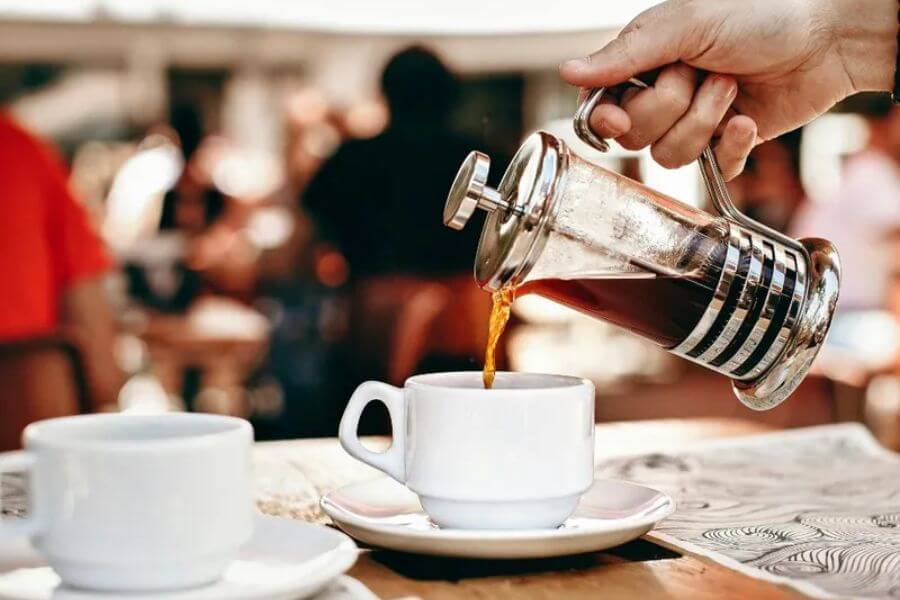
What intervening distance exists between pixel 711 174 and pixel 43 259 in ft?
5.20

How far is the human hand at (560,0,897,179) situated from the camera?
3.01 feet

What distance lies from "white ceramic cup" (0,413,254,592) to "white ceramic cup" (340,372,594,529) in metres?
0.16

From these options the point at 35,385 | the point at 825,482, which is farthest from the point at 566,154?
the point at 35,385

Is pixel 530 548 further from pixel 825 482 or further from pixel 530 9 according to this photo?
pixel 530 9

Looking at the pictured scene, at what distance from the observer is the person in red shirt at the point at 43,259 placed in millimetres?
2031

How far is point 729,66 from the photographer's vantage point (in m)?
1.00

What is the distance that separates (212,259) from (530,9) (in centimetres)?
159

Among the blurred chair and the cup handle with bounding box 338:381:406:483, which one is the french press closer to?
the cup handle with bounding box 338:381:406:483

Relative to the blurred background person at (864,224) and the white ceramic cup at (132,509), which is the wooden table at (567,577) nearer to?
the white ceramic cup at (132,509)

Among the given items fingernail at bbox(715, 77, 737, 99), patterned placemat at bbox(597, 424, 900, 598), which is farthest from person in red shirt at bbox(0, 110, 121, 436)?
fingernail at bbox(715, 77, 737, 99)

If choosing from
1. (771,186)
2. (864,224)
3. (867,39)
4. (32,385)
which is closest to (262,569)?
(867,39)

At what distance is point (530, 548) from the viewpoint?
0.65 m

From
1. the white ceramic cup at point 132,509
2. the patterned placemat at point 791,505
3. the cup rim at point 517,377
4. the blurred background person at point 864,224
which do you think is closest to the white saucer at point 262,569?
the white ceramic cup at point 132,509

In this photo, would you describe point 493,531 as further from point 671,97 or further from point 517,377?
point 671,97
